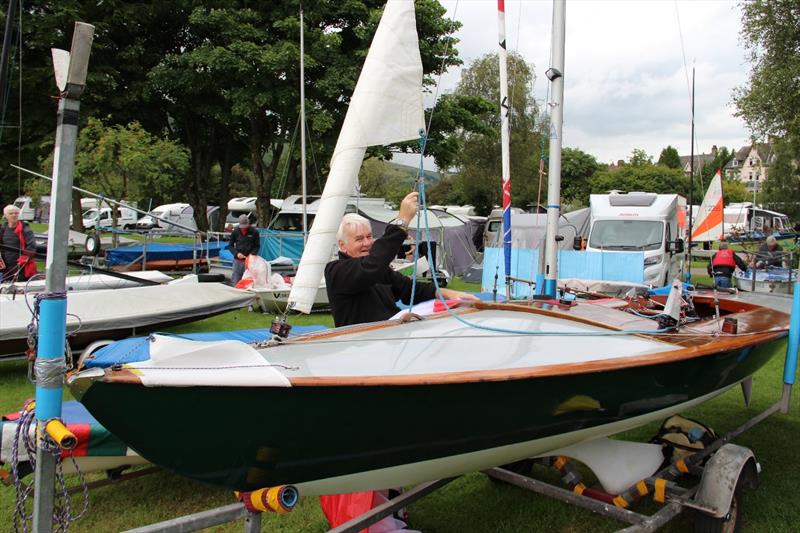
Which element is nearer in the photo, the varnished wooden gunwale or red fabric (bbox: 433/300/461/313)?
the varnished wooden gunwale

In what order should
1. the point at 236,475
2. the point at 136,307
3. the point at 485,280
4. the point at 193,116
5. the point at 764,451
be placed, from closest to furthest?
the point at 236,475
the point at 764,451
the point at 136,307
the point at 485,280
the point at 193,116

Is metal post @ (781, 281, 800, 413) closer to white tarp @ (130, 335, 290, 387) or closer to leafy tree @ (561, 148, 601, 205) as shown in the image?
white tarp @ (130, 335, 290, 387)

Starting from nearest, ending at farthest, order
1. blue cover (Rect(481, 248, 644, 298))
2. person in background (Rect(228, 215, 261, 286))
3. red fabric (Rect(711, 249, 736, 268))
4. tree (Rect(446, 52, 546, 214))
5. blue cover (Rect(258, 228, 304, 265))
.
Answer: person in background (Rect(228, 215, 261, 286))
red fabric (Rect(711, 249, 736, 268))
blue cover (Rect(481, 248, 644, 298))
blue cover (Rect(258, 228, 304, 265))
tree (Rect(446, 52, 546, 214))

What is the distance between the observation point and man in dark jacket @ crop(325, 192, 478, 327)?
126 inches

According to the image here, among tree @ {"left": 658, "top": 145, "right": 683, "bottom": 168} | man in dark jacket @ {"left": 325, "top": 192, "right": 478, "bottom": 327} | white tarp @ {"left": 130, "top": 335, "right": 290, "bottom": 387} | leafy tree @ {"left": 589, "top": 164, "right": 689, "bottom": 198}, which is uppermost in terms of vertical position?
tree @ {"left": 658, "top": 145, "right": 683, "bottom": 168}

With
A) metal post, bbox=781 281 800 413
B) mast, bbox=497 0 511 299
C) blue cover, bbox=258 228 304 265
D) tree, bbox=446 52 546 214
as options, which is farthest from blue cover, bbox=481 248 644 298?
tree, bbox=446 52 546 214

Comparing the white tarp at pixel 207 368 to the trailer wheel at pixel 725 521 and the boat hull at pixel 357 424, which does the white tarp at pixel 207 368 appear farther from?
the trailer wheel at pixel 725 521

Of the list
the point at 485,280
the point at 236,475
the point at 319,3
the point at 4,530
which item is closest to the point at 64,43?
the point at 319,3

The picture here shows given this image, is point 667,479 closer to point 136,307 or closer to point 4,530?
point 4,530

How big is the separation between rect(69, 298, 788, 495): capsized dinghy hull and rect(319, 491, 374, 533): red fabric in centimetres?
62

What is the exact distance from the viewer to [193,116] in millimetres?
23703

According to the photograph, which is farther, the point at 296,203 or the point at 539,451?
the point at 296,203

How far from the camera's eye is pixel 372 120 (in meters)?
3.18

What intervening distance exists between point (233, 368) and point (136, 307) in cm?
573
